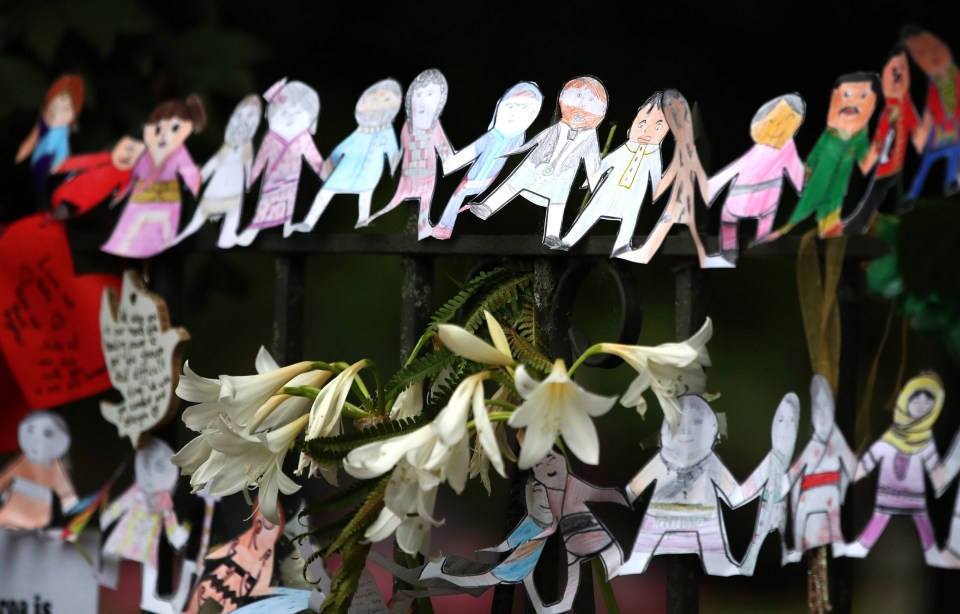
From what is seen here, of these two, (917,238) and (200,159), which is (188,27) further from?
(917,238)

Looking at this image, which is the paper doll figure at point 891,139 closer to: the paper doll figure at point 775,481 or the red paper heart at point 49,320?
the paper doll figure at point 775,481

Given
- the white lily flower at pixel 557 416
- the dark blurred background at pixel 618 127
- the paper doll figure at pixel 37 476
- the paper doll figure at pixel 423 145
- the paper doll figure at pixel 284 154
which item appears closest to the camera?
the white lily flower at pixel 557 416

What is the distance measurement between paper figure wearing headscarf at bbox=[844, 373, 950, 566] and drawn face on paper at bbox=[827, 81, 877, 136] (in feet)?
0.85

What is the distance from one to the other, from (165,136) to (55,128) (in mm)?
231

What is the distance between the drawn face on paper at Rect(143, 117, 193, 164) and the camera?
4.21 feet

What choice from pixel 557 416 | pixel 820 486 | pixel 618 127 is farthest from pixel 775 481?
pixel 618 127

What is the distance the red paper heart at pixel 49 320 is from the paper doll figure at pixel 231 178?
0.19 m

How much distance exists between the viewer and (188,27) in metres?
1.92

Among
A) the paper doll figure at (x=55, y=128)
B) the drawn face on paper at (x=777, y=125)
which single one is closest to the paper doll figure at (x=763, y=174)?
the drawn face on paper at (x=777, y=125)

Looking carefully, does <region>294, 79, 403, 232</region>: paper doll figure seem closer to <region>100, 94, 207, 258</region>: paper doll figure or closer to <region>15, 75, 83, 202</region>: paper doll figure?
<region>100, 94, 207, 258</region>: paper doll figure

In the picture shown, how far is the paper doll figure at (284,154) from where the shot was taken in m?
1.15

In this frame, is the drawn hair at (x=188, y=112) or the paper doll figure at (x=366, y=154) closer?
the paper doll figure at (x=366, y=154)

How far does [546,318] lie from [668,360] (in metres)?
0.20

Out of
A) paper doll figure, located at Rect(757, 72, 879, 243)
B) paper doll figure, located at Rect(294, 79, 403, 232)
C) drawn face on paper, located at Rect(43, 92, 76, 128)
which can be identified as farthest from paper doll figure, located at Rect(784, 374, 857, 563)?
drawn face on paper, located at Rect(43, 92, 76, 128)
